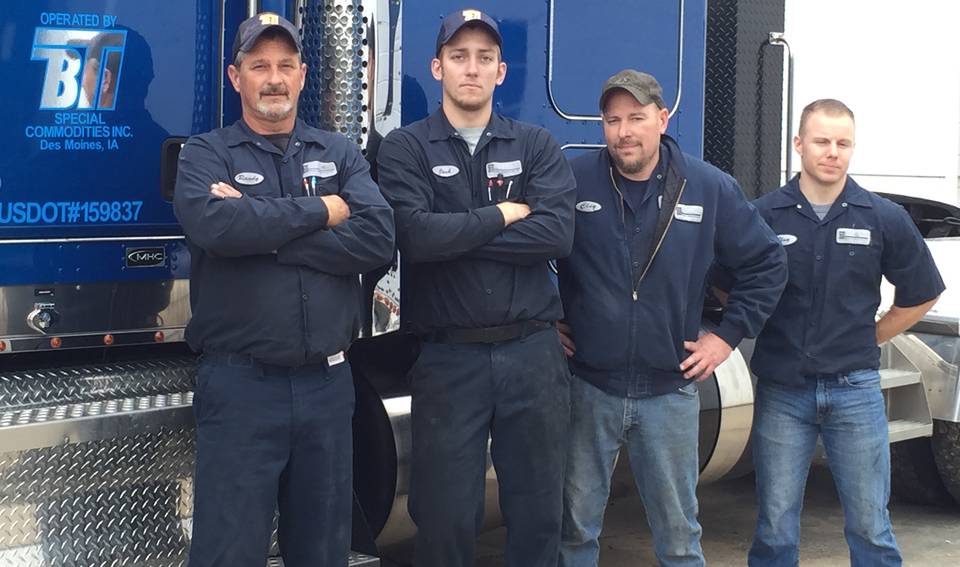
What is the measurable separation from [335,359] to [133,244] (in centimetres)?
72

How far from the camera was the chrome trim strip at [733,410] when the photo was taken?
4422 mm

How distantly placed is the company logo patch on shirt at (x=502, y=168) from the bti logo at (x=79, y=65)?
1.04 metres

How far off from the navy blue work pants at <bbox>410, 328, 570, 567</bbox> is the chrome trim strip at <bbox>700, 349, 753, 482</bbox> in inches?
41.3

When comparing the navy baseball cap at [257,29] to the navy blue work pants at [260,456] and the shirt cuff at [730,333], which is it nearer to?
the navy blue work pants at [260,456]

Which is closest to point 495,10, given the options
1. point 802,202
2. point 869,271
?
point 802,202

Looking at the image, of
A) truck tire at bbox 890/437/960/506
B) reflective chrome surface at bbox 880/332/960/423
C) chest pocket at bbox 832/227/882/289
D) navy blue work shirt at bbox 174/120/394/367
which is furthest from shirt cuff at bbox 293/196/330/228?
truck tire at bbox 890/437/960/506

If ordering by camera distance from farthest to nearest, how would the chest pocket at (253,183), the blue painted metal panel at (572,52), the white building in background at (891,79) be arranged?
1. the white building in background at (891,79)
2. the blue painted metal panel at (572,52)
3. the chest pocket at (253,183)

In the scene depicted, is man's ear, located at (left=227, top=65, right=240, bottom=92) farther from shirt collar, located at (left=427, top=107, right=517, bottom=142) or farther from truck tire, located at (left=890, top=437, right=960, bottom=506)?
truck tire, located at (left=890, top=437, right=960, bottom=506)

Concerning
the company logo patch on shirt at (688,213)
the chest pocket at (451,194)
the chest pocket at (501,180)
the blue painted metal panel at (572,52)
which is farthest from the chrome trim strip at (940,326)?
the chest pocket at (451,194)

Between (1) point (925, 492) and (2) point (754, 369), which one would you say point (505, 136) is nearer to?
(2) point (754, 369)

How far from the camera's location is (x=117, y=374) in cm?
351

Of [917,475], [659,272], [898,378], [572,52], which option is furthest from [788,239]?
[917,475]

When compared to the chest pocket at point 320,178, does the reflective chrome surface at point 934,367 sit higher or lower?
lower

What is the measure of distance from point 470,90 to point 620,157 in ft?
1.60
